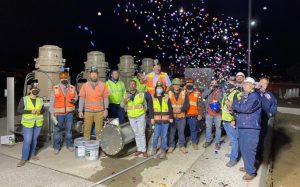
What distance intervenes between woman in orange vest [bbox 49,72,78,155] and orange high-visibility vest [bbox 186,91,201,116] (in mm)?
3218

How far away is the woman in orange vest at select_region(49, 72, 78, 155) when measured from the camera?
7.50 metres

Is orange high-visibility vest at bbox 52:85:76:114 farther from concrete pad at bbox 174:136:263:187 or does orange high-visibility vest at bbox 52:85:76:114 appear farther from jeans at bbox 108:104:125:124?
concrete pad at bbox 174:136:263:187

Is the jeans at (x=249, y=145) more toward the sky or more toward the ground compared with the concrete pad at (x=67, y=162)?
more toward the sky

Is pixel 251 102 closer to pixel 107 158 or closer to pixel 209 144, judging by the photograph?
pixel 209 144

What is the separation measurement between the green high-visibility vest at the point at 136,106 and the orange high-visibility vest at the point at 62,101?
158 cm

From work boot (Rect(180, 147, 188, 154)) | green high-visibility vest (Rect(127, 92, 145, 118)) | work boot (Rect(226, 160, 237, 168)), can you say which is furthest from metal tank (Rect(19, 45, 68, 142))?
work boot (Rect(226, 160, 237, 168))

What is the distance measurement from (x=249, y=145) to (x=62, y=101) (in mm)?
4676

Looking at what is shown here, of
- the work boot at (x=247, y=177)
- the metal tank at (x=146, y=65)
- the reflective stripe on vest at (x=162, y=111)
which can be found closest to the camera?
the work boot at (x=247, y=177)

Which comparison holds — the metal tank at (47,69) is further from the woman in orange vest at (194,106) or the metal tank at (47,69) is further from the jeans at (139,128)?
the woman in orange vest at (194,106)

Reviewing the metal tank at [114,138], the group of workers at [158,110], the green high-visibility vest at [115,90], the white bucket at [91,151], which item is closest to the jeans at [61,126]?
the group of workers at [158,110]

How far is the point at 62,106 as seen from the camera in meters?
7.55

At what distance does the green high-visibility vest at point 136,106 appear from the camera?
7434 millimetres

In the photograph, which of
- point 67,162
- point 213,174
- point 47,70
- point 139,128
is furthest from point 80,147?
point 213,174

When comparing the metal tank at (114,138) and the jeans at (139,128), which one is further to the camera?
the jeans at (139,128)
